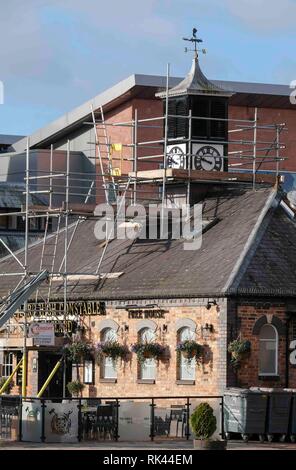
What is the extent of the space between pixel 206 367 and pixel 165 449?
24.8ft

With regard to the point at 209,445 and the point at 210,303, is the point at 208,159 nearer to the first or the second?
the point at 210,303

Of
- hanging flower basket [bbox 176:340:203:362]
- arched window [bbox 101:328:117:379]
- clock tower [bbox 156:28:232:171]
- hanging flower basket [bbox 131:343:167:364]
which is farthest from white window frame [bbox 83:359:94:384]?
clock tower [bbox 156:28:232:171]

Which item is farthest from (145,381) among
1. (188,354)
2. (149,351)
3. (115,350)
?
(188,354)

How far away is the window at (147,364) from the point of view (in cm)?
4947

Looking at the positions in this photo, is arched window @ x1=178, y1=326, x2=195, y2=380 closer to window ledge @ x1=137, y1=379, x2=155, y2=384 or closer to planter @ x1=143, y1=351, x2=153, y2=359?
planter @ x1=143, y1=351, x2=153, y2=359

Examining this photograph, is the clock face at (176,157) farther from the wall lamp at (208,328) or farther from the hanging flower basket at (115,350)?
the wall lamp at (208,328)

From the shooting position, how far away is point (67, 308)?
52719 millimetres

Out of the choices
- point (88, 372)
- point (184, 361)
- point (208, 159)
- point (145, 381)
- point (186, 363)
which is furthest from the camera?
point (208, 159)

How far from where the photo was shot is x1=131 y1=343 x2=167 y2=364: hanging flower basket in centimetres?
4875

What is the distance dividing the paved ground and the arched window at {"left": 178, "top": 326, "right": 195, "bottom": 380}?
4.36 m

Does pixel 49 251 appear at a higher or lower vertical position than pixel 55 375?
higher

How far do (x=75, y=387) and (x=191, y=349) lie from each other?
5.26 m
